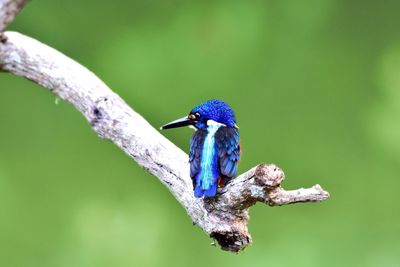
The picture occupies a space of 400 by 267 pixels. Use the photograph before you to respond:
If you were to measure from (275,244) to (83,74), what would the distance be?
1592mm

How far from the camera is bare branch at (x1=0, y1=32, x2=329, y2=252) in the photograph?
1615mm

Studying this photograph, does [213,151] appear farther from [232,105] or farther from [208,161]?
[232,105]

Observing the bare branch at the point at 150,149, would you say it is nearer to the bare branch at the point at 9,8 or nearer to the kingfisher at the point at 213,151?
the kingfisher at the point at 213,151

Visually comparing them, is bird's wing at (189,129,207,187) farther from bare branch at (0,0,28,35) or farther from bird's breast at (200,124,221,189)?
bare branch at (0,0,28,35)

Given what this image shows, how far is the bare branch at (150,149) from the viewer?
1.62m

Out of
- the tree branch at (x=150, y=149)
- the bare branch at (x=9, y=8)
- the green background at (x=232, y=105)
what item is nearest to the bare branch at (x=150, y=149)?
the tree branch at (x=150, y=149)

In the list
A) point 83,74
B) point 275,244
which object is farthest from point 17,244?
point 83,74

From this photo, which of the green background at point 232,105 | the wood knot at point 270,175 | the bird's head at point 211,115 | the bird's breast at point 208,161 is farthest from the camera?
the green background at point 232,105

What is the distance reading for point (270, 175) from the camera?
5.19 ft

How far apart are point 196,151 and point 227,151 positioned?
0.09 metres

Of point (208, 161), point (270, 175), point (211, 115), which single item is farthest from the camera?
point (211, 115)

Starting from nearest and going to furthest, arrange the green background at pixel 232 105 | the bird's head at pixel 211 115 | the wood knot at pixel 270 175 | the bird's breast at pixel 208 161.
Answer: the wood knot at pixel 270 175 → the bird's breast at pixel 208 161 → the bird's head at pixel 211 115 → the green background at pixel 232 105

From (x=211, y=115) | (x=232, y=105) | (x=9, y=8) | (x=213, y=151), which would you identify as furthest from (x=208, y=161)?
(x=232, y=105)

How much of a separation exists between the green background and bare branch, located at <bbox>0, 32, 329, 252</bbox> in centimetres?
119
